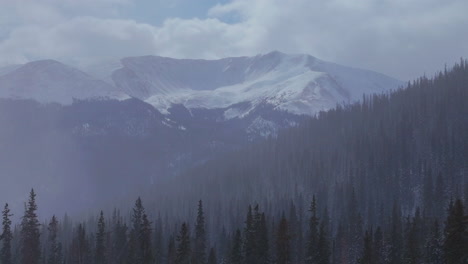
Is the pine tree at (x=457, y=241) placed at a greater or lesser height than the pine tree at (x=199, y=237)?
lesser

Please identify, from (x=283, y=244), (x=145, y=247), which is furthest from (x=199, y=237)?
(x=283, y=244)

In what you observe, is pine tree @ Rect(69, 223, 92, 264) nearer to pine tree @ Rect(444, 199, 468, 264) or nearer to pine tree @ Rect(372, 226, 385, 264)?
pine tree @ Rect(372, 226, 385, 264)

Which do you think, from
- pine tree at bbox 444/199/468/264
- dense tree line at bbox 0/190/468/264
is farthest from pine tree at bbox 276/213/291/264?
pine tree at bbox 444/199/468/264

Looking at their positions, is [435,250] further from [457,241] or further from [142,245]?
[142,245]

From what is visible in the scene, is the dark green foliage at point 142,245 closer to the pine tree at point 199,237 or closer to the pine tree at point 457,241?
the pine tree at point 199,237

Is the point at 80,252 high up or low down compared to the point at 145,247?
up

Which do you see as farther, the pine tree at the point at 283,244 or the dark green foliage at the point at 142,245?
the dark green foliage at the point at 142,245

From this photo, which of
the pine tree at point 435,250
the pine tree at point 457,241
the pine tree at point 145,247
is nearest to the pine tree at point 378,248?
the pine tree at point 435,250

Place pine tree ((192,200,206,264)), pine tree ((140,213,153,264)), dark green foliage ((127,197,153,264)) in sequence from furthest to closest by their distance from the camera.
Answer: pine tree ((192,200,206,264))
dark green foliage ((127,197,153,264))
pine tree ((140,213,153,264))

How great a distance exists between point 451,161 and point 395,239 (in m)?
85.2

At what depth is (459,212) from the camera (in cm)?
6100

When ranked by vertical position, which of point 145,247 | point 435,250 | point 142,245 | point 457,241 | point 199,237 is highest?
point 199,237

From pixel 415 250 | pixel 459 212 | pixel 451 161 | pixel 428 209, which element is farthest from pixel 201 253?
pixel 451 161

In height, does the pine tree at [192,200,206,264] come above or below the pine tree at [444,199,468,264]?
above
